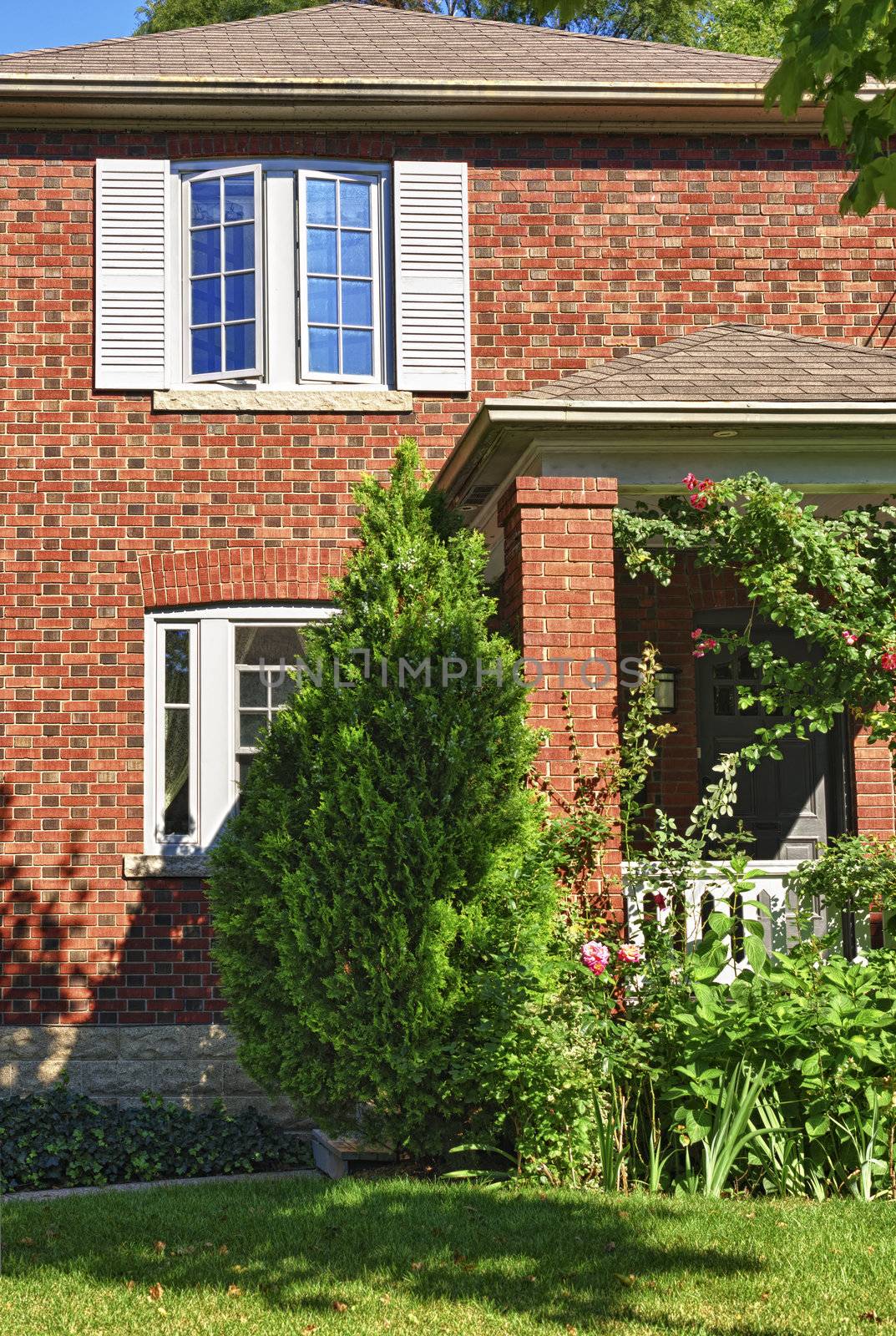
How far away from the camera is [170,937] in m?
9.73

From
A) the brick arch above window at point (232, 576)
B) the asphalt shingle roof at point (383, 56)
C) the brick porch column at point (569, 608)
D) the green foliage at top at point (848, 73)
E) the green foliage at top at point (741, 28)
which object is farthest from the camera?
the green foliage at top at point (741, 28)

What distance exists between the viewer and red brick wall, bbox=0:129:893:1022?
9773 mm

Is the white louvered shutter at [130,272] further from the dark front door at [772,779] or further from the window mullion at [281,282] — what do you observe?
the dark front door at [772,779]

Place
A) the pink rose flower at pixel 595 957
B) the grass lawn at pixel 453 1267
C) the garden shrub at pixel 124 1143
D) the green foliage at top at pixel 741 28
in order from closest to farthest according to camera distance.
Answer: the grass lawn at pixel 453 1267, the pink rose flower at pixel 595 957, the garden shrub at pixel 124 1143, the green foliage at top at pixel 741 28

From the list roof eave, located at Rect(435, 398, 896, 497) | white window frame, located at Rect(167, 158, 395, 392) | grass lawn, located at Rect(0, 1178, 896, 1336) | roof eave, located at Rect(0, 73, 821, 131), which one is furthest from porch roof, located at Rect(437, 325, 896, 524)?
grass lawn, located at Rect(0, 1178, 896, 1336)

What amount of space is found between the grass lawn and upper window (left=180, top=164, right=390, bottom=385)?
6.01 metres

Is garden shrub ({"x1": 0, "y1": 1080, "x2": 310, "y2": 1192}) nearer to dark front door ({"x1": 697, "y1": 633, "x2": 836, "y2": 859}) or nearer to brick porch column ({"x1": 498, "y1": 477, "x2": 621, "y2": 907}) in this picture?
brick porch column ({"x1": 498, "y1": 477, "x2": 621, "y2": 907})

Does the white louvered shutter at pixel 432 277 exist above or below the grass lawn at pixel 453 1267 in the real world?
above

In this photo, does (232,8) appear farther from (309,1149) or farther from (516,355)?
(309,1149)

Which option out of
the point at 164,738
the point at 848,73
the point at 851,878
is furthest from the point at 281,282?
the point at 848,73

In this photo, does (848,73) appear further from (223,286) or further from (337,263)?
(223,286)

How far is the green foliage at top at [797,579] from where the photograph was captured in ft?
25.5

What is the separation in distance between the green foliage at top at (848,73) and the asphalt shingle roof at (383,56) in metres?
6.00

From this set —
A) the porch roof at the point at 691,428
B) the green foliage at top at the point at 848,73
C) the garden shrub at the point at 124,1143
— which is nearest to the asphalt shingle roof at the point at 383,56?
the porch roof at the point at 691,428
